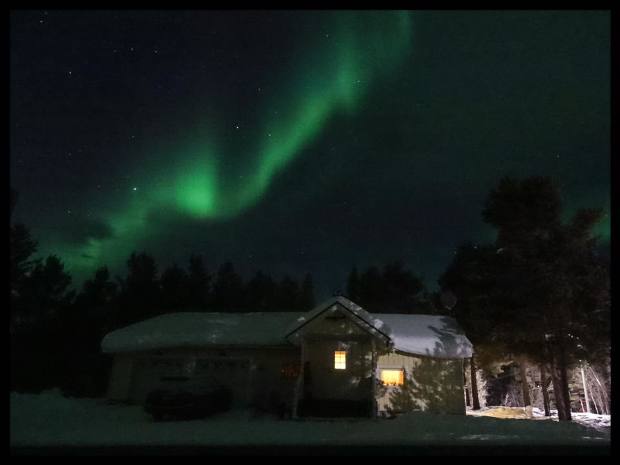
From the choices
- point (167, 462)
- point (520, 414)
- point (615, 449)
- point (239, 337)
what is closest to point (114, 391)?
point (239, 337)

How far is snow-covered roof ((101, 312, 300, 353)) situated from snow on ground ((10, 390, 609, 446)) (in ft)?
11.7

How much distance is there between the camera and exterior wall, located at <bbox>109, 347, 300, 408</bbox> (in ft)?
68.4

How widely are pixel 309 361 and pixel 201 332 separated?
20.7 feet

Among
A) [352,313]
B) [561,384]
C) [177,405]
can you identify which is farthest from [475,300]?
[177,405]

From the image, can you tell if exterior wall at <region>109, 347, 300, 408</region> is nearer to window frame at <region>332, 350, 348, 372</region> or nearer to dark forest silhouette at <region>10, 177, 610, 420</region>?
window frame at <region>332, 350, 348, 372</region>

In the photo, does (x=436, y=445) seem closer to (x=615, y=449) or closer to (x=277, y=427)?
(x=615, y=449)

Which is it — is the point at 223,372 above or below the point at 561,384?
above

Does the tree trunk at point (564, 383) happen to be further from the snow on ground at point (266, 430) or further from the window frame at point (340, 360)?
the window frame at point (340, 360)

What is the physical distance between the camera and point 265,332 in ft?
72.2

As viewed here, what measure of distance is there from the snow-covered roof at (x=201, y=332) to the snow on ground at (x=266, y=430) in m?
3.57

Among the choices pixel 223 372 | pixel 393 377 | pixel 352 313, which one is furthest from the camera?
Answer: pixel 223 372

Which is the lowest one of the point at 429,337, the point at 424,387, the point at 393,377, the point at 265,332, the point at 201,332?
the point at 424,387

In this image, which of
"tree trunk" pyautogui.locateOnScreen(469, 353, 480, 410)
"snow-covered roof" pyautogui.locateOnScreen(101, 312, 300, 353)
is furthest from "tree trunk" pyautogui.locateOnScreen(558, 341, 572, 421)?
"snow-covered roof" pyautogui.locateOnScreen(101, 312, 300, 353)

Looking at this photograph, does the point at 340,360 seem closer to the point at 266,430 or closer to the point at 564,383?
the point at 266,430
